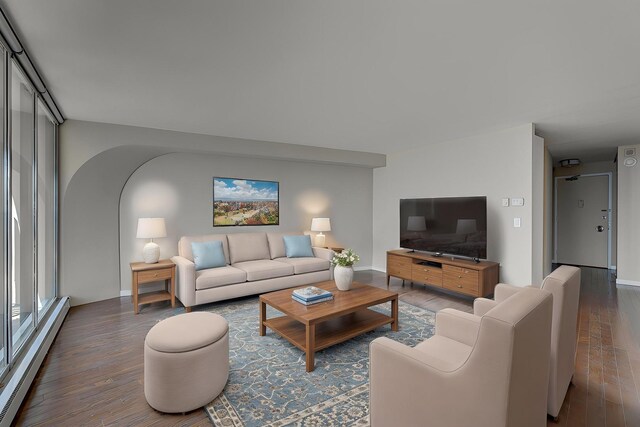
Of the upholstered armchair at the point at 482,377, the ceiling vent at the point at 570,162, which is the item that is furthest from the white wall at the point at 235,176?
the ceiling vent at the point at 570,162

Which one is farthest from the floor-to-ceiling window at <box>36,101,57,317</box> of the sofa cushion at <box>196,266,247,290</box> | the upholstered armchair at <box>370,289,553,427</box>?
the upholstered armchair at <box>370,289,553,427</box>

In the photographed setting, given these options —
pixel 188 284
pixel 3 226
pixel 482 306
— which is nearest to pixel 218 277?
pixel 188 284

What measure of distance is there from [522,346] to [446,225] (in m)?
3.52

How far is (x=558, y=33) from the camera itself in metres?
1.86

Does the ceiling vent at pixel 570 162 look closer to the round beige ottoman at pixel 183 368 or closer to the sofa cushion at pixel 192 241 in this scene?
the sofa cushion at pixel 192 241

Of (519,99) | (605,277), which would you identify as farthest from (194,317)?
(605,277)

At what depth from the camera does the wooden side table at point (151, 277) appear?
12.1 feet

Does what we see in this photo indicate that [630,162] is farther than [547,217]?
No

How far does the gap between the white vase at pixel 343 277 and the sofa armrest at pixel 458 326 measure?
127 centimetres

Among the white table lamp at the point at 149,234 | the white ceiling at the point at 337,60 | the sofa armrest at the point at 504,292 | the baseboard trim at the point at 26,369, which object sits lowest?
the baseboard trim at the point at 26,369

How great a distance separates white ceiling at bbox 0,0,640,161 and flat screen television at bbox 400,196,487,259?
1.20 metres

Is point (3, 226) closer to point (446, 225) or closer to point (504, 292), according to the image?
point (504, 292)

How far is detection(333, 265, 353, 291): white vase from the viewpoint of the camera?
329cm

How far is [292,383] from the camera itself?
89.7 inches
